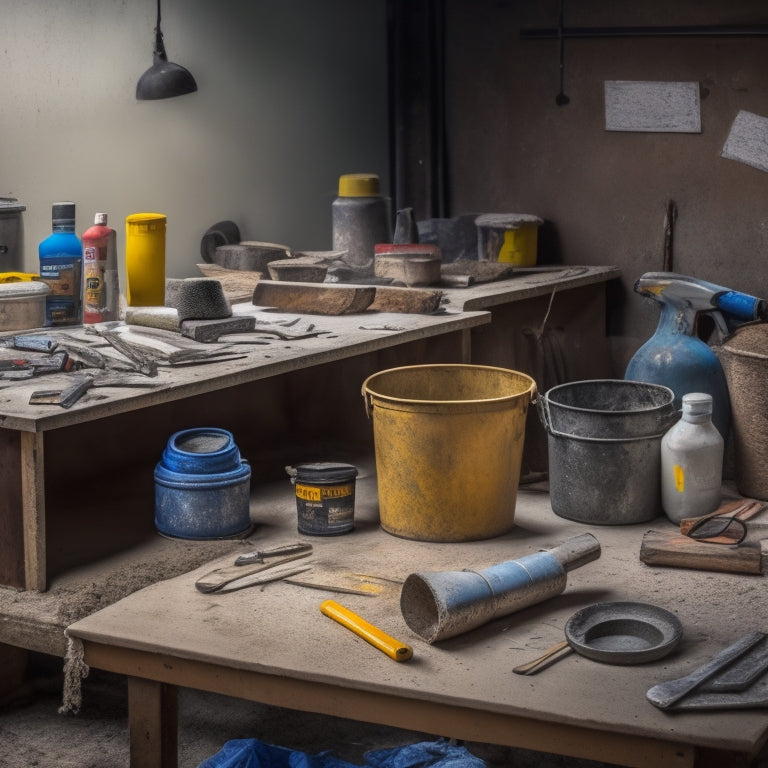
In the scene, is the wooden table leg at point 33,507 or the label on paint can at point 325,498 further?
the label on paint can at point 325,498

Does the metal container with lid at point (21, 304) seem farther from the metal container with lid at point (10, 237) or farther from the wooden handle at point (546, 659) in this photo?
the wooden handle at point (546, 659)

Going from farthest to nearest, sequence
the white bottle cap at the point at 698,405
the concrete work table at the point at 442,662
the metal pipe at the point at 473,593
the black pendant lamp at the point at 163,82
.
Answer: the black pendant lamp at the point at 163,82 < the white bottle cap at the point at 698,405 < the metal pipe at the point at 473,593 < the concrete work table at the point at 442,662

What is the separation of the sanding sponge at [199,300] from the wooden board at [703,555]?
141 centimetres

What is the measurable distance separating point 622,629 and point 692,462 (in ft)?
2.34

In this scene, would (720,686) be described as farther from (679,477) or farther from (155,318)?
(155,318)

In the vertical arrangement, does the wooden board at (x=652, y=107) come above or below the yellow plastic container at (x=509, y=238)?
above

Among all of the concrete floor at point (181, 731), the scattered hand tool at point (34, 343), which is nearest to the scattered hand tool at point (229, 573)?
the concrete floor at point (181, 731)

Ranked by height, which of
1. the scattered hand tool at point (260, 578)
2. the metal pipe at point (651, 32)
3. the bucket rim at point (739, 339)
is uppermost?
the metal pipe at point (651, 32)

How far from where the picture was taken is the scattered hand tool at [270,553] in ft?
9.00

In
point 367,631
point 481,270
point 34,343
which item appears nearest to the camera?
point 367,631

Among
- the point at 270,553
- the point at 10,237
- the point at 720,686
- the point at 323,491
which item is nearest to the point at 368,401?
the point at 323,491

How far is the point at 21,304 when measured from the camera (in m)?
3.38

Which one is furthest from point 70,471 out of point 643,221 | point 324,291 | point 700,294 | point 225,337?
point 643,221

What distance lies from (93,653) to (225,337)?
1217mm
